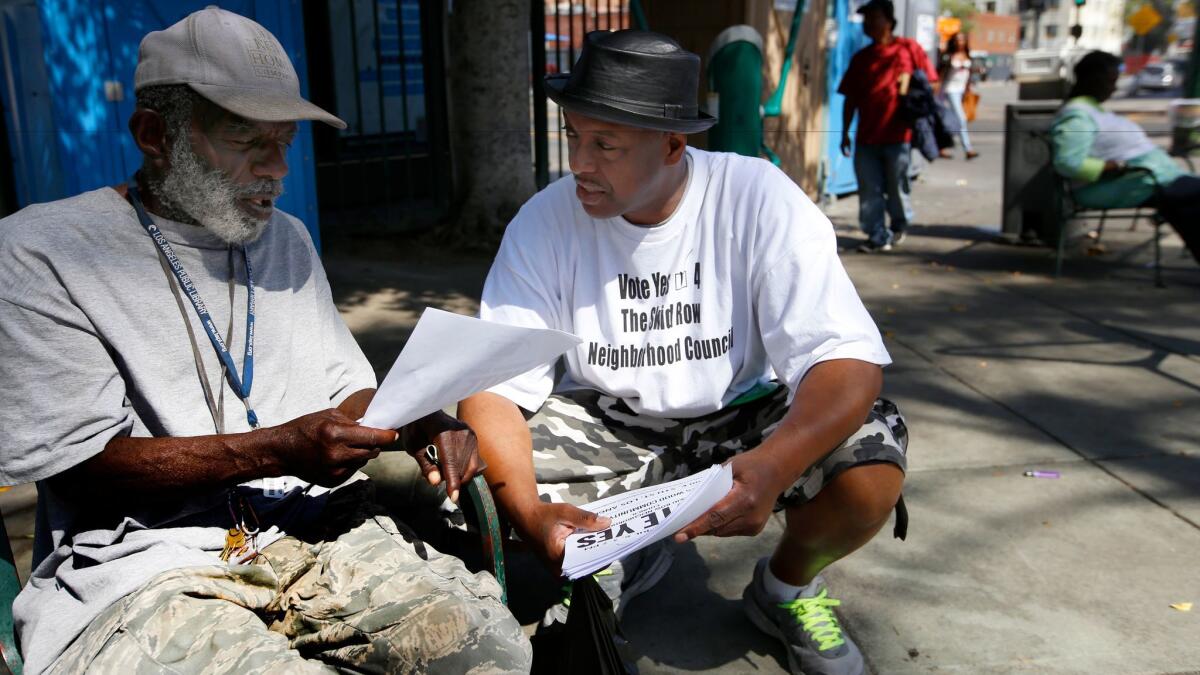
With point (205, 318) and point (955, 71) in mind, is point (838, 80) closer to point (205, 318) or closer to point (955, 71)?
point (955, 71)

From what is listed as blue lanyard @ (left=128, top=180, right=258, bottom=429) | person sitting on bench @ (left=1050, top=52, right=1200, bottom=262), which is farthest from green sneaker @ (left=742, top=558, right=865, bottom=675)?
person sitting on bench @ (left=1050, top=52, right=1200, bottom=262)

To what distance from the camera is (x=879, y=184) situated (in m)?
8.35

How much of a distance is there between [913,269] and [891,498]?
555 centimetres

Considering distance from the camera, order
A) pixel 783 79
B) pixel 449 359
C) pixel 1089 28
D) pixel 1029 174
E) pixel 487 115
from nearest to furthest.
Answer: pixel 449 359 → pixel 783 79 → pixel 487 115 → pixel 1029 174 → pixel 1089 28

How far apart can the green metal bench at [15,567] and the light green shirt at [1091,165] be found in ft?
19.1

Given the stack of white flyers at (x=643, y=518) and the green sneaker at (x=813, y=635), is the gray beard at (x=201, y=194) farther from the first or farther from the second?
the green sneaker at (x=813, y=635)

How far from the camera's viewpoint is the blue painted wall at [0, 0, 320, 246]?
5539 mm

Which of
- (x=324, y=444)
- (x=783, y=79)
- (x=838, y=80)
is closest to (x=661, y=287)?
(x=324, y=444)

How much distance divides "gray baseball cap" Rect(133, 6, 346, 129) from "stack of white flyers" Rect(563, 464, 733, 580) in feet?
3.24

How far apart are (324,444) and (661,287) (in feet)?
3.56

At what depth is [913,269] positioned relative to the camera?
770 cm

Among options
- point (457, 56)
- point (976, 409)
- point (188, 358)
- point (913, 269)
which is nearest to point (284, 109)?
point (188, 358)

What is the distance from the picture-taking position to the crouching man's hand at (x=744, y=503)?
83.7 inches

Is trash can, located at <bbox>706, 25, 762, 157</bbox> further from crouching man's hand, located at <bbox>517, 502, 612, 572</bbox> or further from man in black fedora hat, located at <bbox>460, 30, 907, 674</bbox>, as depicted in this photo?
crouching man's hand, located at <bbox>517, 502, 612, 572</bbox>
